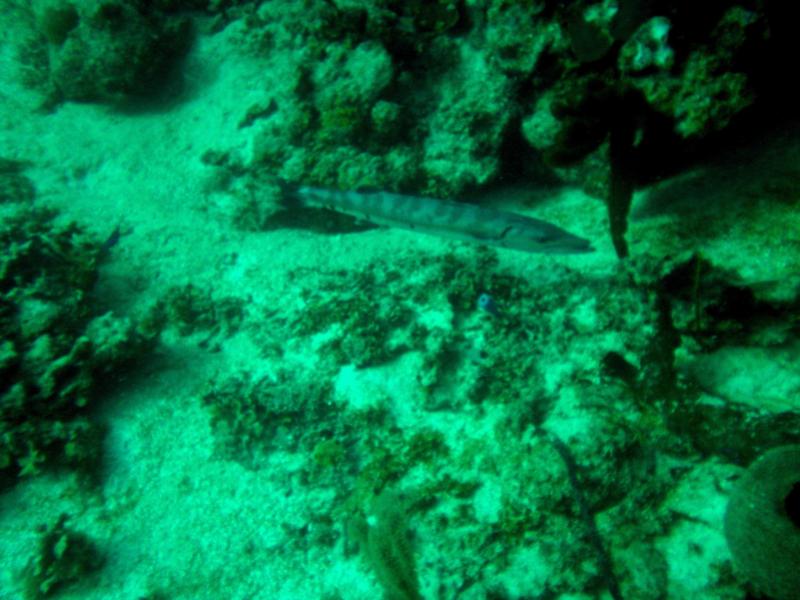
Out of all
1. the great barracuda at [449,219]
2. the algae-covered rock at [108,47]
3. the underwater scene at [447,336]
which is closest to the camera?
the underwater scene at [447,336]

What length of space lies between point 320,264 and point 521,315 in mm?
2365

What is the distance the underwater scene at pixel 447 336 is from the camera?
324cm

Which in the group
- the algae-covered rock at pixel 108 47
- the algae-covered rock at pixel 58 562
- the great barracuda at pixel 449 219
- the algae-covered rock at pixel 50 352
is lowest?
the algae-covered rock at pixel 58 562

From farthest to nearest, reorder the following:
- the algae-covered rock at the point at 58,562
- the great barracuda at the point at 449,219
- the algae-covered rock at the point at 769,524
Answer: the great barracuda at the point at 449,219
the algae-covered rock at the point at 58,562
the algae-covered rock at the point at 769,524

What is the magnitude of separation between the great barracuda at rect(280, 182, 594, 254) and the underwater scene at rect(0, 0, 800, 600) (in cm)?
3

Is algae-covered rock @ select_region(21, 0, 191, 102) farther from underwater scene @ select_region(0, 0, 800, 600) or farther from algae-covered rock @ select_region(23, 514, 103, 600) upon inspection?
algae-covered rock @ select_region(23, 514, 103, 600)

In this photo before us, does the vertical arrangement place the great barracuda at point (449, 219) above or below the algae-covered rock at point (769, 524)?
above

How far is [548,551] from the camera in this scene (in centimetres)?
317

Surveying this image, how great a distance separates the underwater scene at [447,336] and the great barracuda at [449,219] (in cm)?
3

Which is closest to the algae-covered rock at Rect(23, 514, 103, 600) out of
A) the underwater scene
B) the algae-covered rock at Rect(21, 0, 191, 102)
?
the underwater scene

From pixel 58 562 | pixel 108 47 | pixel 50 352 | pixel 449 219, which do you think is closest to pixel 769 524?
pixel 449 219

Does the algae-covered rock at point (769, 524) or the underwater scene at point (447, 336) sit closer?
the algae-covered rock at point (769, 524)

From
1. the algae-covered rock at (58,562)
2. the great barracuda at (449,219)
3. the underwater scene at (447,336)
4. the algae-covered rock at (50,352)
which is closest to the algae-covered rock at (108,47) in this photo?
the underwater scene at (447,336)

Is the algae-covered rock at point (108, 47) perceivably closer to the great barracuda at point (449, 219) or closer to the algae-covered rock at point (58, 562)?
the great barracuda at point (449, 219)
